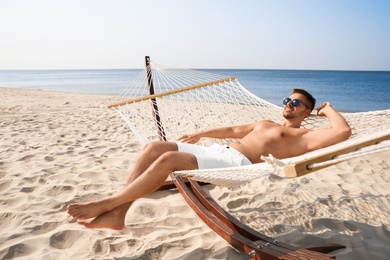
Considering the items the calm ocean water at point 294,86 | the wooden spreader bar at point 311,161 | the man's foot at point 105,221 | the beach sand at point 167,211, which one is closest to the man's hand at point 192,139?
the beach sand at point 167,211

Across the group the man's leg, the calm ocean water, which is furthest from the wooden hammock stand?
the calm ocean water

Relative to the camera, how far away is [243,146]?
1.96 m

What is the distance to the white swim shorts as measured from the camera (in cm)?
167

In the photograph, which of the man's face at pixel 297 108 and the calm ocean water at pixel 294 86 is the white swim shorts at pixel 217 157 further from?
the calm ocean water at pixel 294 86

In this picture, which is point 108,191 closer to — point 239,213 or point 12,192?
point 12,192

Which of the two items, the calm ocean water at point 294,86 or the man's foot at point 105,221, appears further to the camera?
the calm ocean water at point 294,86

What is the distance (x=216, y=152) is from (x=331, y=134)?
60cm

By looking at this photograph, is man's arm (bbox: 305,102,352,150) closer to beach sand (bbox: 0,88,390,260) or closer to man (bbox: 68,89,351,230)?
man (bbox: 68,89,351,230)

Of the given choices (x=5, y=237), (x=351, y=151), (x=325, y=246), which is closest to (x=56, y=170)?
(x=5, y=237)

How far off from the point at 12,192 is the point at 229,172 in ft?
5.32

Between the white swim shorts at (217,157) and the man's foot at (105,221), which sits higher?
the white swim shorts at (217,157)

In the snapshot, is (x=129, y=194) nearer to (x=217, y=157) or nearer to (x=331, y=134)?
(x=217, y=157)

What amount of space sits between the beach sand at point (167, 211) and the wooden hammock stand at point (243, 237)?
0.44ft

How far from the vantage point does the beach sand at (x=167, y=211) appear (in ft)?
5.40
